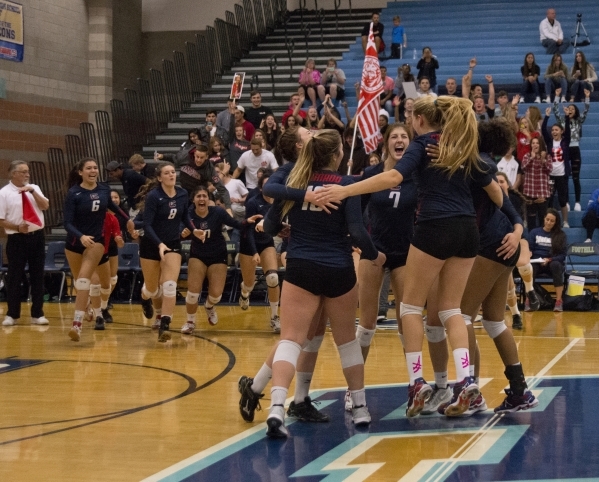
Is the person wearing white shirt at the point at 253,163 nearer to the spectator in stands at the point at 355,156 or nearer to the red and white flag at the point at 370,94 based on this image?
the spectator in stands at the point at 355,156

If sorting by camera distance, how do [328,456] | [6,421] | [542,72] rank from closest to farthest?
[328,456], [6,421], [542,72]

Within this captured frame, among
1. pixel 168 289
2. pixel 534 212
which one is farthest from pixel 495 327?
pixel 534 212

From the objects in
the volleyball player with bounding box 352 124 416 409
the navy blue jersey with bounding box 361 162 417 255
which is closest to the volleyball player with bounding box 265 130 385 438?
the volleyball player with bounding box 352 124 416 409

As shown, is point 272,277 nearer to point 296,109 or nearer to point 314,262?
point 314,262

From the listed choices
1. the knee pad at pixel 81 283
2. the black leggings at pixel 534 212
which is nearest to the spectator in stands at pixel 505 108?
the black leggings at pixel 534 212

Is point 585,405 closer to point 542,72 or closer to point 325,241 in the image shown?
point 325,241

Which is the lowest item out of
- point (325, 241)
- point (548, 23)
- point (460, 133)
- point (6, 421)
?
point (6, 421)

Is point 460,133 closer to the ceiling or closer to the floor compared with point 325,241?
closer to the ceiling

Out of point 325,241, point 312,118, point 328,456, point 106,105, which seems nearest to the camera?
point 328,456

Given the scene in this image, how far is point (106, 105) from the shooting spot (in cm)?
2234

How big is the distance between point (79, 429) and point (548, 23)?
17.4 meters

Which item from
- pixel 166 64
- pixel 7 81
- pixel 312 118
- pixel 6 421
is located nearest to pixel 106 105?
pixel 166 64

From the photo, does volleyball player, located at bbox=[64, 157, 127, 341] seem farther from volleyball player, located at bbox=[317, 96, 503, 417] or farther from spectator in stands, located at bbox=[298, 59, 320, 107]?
spectator in stands, located at bbox=[298, 59, 320, 107]

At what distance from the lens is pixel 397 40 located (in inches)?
862
